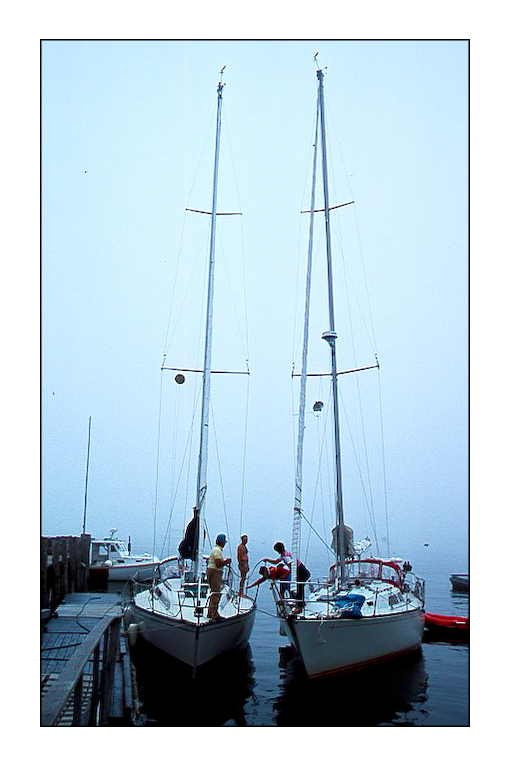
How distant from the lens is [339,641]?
8.87 m

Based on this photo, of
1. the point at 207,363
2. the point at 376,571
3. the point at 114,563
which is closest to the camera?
the point at 207,363

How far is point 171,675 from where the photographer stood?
28.7 ft

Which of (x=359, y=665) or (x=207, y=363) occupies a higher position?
(x=207, y=363)

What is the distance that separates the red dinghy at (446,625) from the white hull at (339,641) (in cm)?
309

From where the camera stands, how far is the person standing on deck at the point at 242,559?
10055 mm

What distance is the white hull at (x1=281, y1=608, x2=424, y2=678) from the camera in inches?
344

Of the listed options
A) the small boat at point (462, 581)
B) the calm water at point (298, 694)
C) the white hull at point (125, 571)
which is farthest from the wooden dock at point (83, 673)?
the white hull at point (125, 571)

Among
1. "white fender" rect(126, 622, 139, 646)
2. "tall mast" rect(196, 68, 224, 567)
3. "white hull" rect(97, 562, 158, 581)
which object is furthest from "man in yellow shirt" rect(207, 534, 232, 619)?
"white hull" rect(97, 562, 158, 581)

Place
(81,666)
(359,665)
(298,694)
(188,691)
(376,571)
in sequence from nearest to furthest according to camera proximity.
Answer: (81,666), (188,691), (298,694), (359,665), (376,571)

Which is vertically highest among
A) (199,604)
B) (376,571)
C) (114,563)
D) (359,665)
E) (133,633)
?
(199,604)

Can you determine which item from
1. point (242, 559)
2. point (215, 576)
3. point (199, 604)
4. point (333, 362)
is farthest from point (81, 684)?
point (333, 362)

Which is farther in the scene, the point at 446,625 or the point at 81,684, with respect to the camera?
the point at 446,625

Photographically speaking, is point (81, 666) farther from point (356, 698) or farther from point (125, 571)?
point (125, 571)
